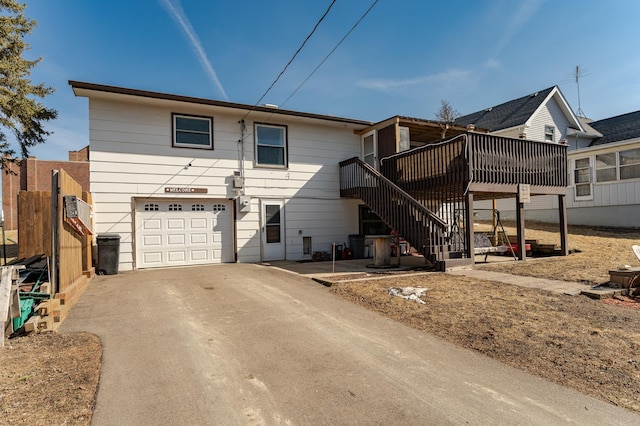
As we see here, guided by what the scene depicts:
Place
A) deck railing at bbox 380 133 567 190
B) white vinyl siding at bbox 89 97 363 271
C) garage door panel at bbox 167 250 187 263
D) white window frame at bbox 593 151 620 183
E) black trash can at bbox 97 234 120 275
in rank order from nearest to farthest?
1. black trash can at bbox 97 234 120 275
2. deck railing at bbox 380 133 567 190
3. white vinyl siding at bbox 89 97 363 271
4. garage door panel at bbox 167 250 187 263
5. white window frame at bbox 593 151 620 183

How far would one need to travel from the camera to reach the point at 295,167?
519 inches

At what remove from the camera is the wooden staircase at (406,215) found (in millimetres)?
8883

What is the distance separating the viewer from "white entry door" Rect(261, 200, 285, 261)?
12492mm

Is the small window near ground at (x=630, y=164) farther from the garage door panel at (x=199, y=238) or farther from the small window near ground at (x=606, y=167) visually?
the garage door panel at (x=199, y=238)

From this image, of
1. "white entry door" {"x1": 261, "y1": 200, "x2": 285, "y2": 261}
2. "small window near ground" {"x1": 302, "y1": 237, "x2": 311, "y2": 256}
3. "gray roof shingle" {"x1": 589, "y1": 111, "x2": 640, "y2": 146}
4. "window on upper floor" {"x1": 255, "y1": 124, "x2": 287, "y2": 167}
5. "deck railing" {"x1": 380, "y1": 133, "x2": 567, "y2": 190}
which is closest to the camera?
"deck railing" {"x1": 380, "y1": 133, "x2": 567, "y2": 190}

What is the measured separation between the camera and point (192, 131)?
38.1 ft

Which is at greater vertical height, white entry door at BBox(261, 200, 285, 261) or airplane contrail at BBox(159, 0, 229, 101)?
airplane contrail at BBox(159, 0, 229, 101)

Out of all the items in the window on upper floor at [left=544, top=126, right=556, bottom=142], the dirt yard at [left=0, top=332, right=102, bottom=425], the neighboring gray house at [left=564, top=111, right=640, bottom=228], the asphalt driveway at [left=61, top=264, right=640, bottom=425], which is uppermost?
the window on upper floor at [left=544, top=126, right=556, bottom=142]

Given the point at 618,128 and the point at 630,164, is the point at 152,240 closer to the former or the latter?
the point at 630,164

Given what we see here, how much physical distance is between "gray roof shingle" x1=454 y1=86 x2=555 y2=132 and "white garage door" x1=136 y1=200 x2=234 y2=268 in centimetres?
1650

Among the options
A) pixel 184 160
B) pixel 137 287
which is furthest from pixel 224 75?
pixel 137 287

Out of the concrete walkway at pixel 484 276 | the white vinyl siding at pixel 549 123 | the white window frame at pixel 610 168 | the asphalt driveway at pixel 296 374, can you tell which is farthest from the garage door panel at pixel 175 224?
the white vinyl siding at pixel 549 123

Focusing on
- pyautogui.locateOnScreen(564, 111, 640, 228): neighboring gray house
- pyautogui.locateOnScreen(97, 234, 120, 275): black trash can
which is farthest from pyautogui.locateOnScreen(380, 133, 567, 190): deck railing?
pyautogui.locateOnScreen(97, 234, 120, 275): black trash can

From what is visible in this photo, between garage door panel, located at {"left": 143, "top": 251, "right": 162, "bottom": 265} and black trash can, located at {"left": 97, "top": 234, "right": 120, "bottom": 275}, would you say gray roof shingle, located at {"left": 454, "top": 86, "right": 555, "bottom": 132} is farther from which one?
black trash can, located at {"left": 97, "top": 234, "right": 120, "bottom": 275}
